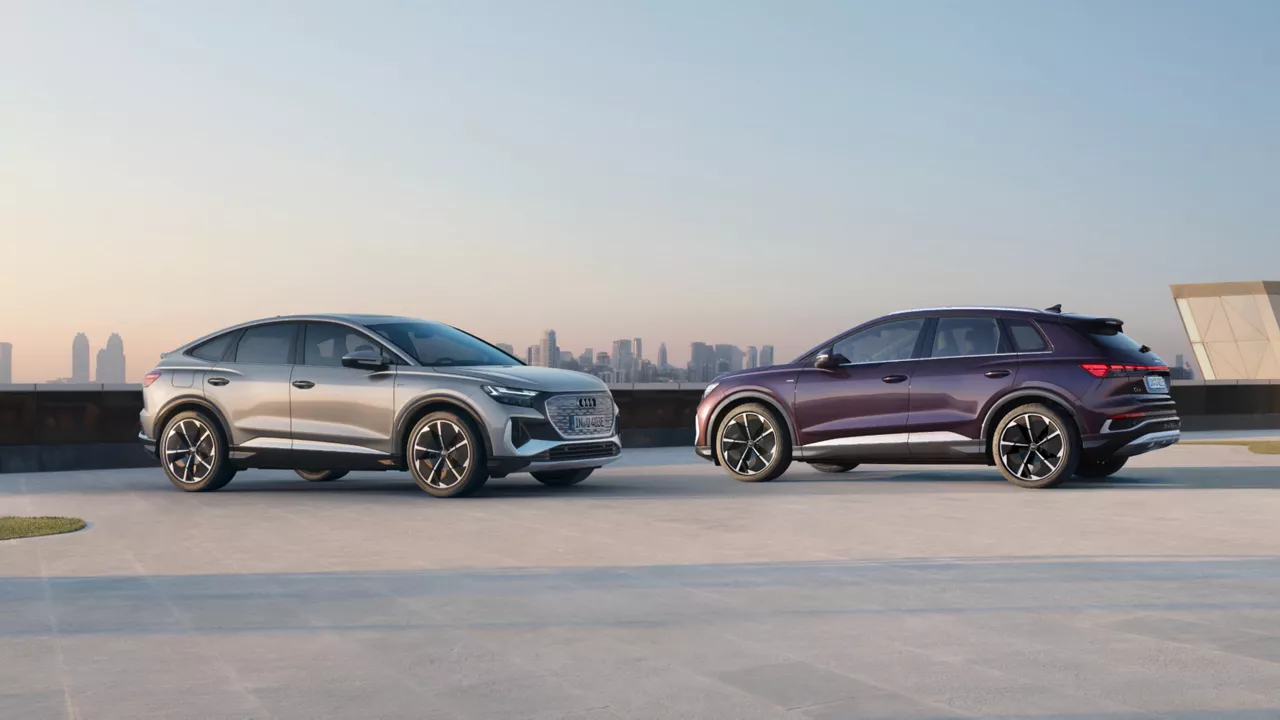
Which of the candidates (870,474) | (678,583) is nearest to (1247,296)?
(870,474)

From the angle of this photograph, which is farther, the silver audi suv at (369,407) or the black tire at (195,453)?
the black tire at (195,453)

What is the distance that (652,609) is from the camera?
667 centimetres

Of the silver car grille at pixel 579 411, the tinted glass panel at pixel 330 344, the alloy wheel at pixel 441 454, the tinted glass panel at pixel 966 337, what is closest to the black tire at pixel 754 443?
the silver car grille at pixel 579 411

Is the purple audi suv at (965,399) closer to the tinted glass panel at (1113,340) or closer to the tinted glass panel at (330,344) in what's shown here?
the tinted glass panel at (1113,340)

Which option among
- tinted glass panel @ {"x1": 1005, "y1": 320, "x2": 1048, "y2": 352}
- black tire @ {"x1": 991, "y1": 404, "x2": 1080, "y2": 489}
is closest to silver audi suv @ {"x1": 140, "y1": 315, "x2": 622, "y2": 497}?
black tire @ {"x1": 991, "y1": 404, "x2": 1080, "y2": 489}

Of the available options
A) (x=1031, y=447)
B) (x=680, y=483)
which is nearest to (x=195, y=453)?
(x=680, y=483)

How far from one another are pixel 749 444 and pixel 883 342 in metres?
1.79

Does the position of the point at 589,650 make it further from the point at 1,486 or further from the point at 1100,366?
the point at 1,486

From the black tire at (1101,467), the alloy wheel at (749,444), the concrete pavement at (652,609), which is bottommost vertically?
the concrete pavement at (652,609)

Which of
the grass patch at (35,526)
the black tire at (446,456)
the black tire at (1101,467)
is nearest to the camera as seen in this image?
the grass patch at (35,526)

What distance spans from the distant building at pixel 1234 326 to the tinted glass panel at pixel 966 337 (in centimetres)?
4411

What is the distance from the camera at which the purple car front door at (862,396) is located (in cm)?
1362

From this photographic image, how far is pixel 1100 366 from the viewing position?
12805 millimetres

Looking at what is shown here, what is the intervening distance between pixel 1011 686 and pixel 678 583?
8.85 feet
